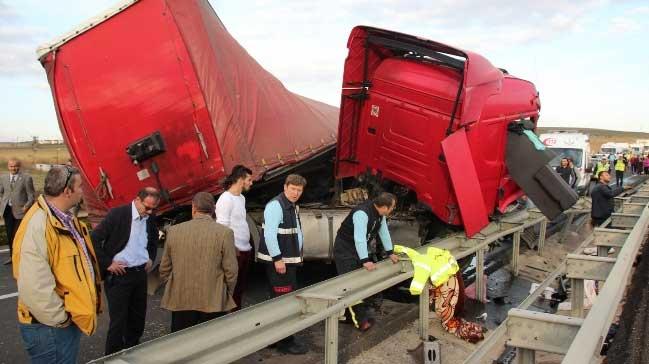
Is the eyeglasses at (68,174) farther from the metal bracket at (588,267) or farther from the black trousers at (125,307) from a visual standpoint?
the metal bracket at (588,267)

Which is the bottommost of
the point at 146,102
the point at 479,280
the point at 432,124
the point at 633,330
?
the point at 633,330

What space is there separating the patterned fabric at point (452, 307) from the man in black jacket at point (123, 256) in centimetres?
270

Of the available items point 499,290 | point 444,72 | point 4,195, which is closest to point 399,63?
point 444,72

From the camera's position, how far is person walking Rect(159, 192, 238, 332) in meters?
3.56

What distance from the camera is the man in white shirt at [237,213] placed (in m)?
4.54

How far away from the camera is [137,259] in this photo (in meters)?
3.87

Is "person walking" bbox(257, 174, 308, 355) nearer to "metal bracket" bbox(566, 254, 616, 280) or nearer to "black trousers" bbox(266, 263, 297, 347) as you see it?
"black trousers" bbox(266, 263, 297, 347)

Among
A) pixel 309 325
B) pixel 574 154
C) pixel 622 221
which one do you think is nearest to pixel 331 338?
pixel 309 325

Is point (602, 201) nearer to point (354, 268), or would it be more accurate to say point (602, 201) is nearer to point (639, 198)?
point (639, 198)

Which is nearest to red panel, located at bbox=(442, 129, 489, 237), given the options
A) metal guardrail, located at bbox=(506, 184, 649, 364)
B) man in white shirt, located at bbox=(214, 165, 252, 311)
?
metal guardrail, located at bbox=(506, 184, 649, 364)

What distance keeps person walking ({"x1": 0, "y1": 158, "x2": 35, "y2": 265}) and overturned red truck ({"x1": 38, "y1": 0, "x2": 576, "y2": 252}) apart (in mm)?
1883

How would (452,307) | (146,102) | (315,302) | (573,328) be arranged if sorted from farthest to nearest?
(146,102), (452,307), (315,302), (573,328)

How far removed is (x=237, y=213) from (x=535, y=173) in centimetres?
375

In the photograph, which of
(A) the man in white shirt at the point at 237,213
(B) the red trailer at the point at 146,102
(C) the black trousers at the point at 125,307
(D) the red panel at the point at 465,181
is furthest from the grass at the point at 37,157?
(D) the red panel at the point at 465,181
